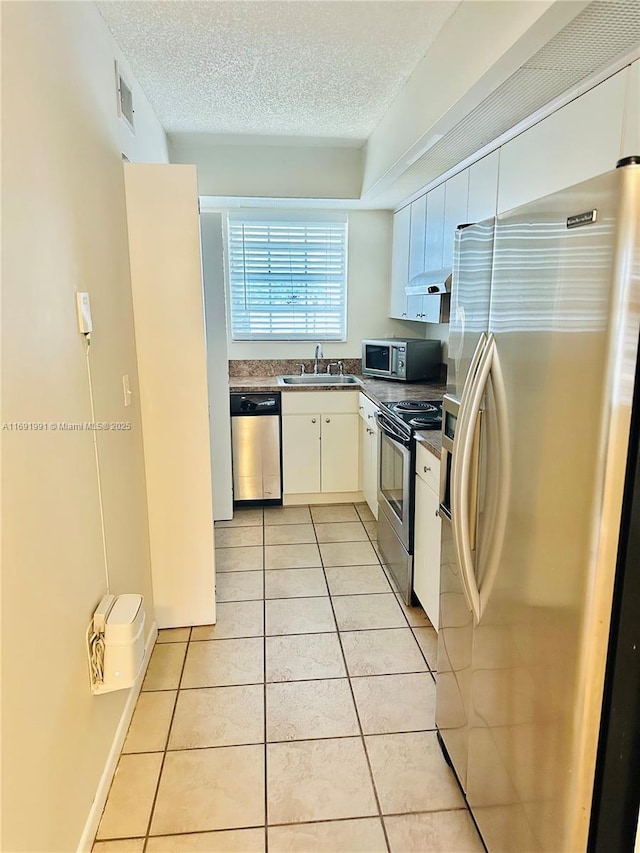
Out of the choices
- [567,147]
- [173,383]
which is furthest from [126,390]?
[567,147]

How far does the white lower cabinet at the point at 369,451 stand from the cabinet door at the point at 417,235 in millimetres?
977

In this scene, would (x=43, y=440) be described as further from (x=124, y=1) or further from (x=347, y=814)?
(x=124, y=1)

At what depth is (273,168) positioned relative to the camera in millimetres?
3920

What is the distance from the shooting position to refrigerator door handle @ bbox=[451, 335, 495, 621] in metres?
1.40

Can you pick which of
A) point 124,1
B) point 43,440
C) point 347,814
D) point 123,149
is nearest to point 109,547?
point 43,440

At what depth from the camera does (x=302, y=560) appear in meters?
3.38

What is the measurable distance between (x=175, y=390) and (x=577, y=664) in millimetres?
1920

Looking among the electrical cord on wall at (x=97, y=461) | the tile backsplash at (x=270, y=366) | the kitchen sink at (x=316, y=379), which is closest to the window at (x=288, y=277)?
the tile backsplash at (x=270, y=366)

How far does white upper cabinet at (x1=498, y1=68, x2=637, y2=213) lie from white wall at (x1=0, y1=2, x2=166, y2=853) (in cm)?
162

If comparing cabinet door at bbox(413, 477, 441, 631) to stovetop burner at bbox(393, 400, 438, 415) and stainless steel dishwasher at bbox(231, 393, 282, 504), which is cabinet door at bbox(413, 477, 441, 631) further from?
stainless steel dishwasher at bbox(231, 393, 282, 504)

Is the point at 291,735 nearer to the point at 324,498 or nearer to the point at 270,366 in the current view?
the point at 324,498

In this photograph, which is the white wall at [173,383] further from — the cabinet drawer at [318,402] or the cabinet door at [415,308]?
the cabinet door at [415,308]

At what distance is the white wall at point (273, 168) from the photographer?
3844mm

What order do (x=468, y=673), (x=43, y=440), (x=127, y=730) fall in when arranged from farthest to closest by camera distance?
(x=127, y=730), (x=468, y=673), (x=43, y=440)
